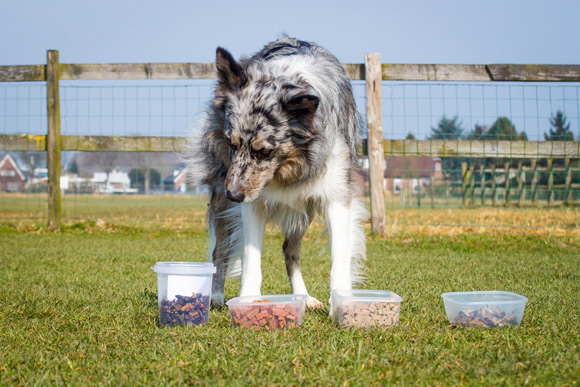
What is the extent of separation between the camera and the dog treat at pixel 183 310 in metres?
2.80

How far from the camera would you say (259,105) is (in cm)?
306

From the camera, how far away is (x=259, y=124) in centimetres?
305

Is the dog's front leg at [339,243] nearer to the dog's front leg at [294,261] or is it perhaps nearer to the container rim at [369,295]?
the container rim at [369,295]

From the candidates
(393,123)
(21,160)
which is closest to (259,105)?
(393,123)

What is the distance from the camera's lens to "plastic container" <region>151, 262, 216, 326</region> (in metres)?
2.80

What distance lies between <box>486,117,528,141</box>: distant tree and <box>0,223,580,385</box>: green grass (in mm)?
2901

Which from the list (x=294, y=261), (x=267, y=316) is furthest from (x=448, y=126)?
(x=267, y=316)

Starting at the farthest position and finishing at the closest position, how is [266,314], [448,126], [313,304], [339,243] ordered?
[448,126], [313,304], [339,243], [266,314]

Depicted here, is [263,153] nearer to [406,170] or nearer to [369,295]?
[369,295]

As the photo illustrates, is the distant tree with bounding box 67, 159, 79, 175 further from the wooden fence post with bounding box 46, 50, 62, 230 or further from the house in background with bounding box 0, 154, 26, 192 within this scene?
the wooden fence post with bounding box 46, 50, 62, 230

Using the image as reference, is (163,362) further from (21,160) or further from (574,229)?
(21,160)

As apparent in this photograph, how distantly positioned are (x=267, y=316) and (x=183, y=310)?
437 mm

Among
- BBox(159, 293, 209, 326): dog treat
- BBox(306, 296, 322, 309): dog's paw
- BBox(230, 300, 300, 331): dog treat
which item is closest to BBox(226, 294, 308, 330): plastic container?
BBox(230, 300, 300, 331): dog treat

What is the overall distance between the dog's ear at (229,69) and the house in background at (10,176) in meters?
21.1
